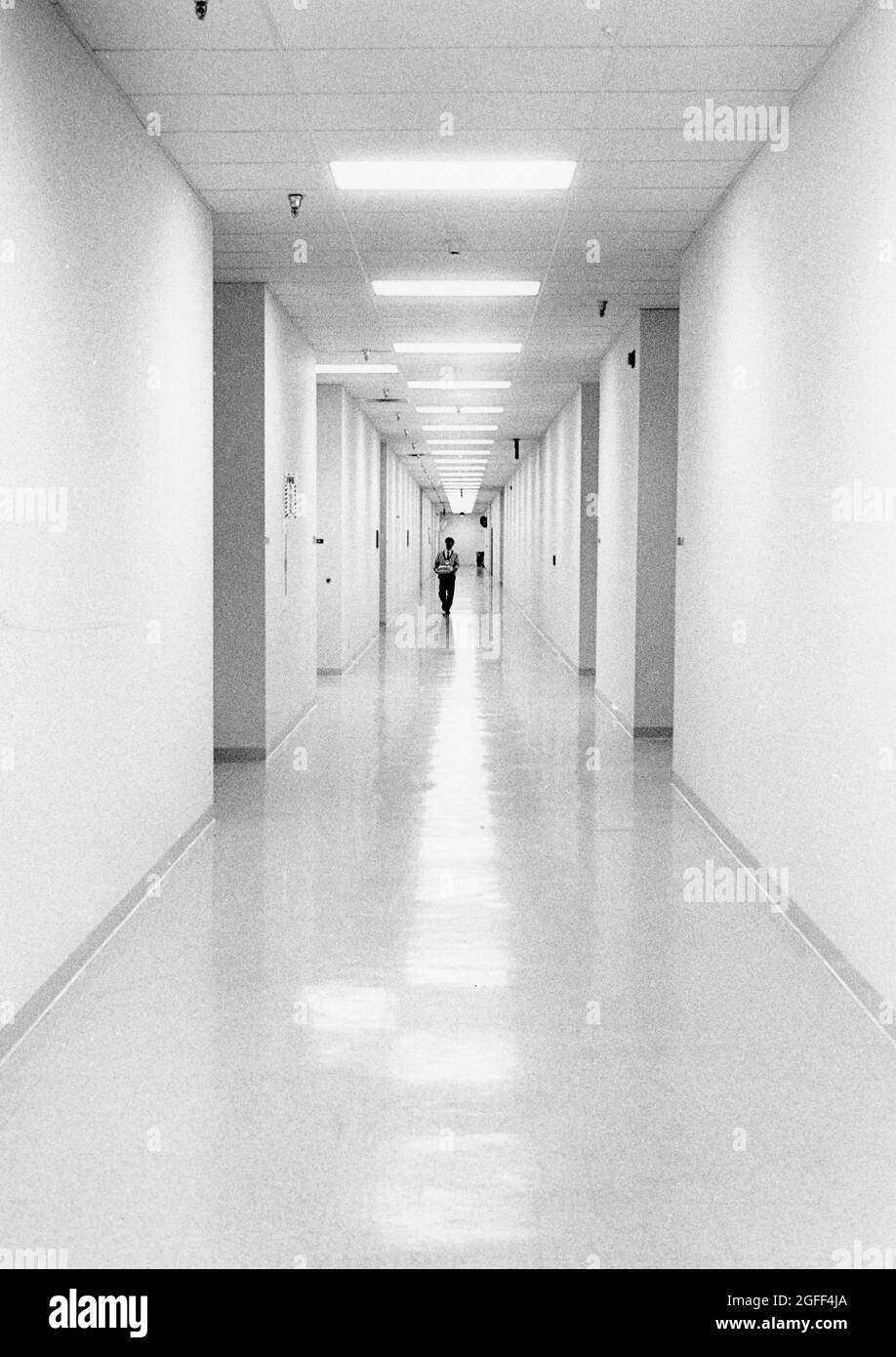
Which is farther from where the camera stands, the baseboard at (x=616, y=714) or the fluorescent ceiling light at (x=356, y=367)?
the fluorescent ceiling light at (x=356, y=367)

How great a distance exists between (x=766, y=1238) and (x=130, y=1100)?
1.89 metres

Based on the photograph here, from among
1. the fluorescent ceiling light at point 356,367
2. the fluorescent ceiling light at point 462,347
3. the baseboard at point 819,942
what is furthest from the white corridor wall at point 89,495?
the fluorescent ceiling light at point 356,367

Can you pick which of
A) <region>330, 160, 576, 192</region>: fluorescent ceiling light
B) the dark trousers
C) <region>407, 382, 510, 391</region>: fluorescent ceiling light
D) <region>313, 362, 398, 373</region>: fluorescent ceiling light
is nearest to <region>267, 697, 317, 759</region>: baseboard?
<region>313, 362, 398, 373</region>: fluorescent ceiling light

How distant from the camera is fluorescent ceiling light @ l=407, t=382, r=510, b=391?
15.8 m

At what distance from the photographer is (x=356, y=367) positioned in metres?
14.6

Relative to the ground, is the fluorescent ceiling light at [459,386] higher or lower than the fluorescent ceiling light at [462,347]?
higher

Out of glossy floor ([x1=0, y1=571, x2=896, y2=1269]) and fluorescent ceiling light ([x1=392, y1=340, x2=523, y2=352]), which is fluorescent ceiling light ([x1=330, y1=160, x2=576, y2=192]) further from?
fluorescent ceiling light ([x1=392, y1=340, x2=523, y2=352])

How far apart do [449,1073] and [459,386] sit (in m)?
12.5

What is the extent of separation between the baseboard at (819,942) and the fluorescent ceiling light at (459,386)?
8.71 metres

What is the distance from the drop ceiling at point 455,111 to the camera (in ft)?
17.4

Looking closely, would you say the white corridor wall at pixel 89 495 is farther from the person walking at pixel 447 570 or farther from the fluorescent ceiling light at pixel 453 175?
the person walking at pixel 447 570

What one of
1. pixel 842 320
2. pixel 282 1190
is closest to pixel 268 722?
pixel 842 320

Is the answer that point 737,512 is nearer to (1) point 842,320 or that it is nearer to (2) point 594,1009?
(1) point 842,320

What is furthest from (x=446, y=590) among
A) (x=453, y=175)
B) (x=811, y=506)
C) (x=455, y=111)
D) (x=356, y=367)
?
(x=811, y=506)
